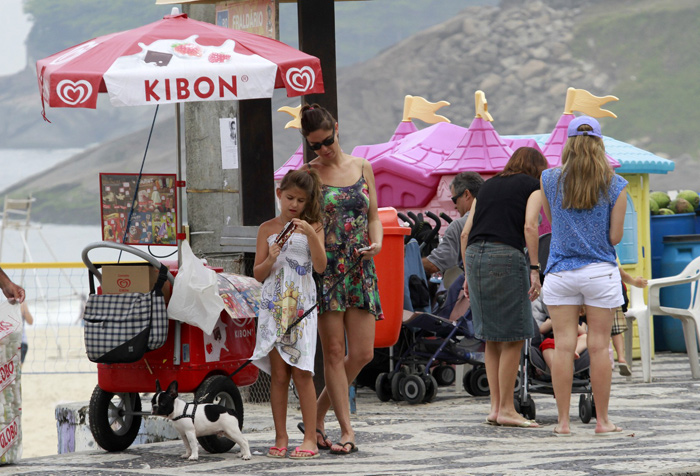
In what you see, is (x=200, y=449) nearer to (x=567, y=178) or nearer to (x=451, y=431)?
(x=451, y=431)

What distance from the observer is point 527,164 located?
244 inches

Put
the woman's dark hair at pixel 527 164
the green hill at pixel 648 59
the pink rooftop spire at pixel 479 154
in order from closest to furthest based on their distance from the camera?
the woman's dark hair at pixel 527 164, the pink rooftop spire at pixel 479 154, the green hill at pixel 648 59

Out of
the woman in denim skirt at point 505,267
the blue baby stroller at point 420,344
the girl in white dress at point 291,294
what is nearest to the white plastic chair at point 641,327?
the blue baby stroller at point 420,344

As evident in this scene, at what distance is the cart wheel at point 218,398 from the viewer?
5.27 m

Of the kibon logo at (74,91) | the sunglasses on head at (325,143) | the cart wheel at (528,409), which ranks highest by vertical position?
the kibon logo at (74,91)

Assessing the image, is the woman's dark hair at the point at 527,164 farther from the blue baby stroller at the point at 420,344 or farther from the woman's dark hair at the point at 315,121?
the blue baby stroller at the point at 420,344

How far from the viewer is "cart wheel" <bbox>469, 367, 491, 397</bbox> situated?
7969 mm

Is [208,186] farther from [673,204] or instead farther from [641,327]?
[673,204]

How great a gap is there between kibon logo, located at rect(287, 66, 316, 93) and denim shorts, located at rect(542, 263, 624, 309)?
1626 millimetres

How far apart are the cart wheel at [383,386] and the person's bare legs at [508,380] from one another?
5.73ft

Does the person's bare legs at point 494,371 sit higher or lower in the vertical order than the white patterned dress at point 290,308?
lower

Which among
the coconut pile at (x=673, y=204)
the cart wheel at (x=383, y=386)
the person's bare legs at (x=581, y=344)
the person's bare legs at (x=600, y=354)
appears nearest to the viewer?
the person's bare legs at (x=600, y=354)

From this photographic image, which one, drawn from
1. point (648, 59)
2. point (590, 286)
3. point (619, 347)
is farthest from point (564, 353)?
point (648, 59)

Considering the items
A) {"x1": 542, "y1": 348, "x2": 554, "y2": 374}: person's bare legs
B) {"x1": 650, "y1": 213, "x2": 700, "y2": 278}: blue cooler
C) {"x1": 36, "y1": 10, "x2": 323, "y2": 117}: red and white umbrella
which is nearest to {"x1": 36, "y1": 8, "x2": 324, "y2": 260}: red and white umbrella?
{"x1": 36, "y1": 10, "x2": 323, "y2": 117}: red and white umbrella
